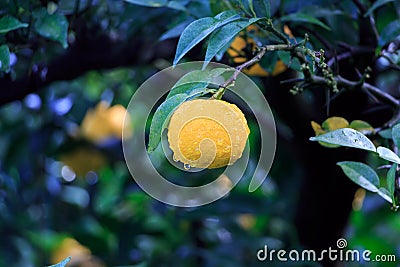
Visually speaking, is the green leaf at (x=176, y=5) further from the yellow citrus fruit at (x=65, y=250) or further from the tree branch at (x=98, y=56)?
the yellow citrus fruit at (x=65, y=250)

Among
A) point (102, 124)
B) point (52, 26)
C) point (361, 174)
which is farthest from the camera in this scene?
point (102, 124)

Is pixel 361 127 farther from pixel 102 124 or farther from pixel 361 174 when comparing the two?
pixel 102 124

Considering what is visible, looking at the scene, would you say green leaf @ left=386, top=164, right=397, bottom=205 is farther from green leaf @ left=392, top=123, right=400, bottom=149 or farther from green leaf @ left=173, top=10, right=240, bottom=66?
green leaf @ left=173, top=10, right=240, bottom=66

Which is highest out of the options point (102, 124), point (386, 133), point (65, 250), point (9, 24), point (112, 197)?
point (9, 24)

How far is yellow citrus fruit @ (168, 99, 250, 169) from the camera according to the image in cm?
55

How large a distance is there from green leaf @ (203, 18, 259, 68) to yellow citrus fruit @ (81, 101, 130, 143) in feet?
3.51

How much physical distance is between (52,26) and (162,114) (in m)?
0.31

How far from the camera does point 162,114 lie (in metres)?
0.51

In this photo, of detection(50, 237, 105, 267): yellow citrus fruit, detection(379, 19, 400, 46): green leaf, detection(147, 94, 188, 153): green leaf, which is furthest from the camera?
detection(50, 237, 105, 267): yellow citrus fruit

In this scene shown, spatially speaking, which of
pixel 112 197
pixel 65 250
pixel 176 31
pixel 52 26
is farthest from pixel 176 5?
pixel 65 250

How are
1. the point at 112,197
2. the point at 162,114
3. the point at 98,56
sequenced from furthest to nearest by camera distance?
the point at 112,197, the point at 98,56, the point at 162,114

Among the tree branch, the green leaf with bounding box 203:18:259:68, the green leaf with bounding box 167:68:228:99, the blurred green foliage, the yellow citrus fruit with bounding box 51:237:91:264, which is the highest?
the green leaf with bounding box 203:18:259:68

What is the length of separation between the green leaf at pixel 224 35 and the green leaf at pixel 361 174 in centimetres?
18

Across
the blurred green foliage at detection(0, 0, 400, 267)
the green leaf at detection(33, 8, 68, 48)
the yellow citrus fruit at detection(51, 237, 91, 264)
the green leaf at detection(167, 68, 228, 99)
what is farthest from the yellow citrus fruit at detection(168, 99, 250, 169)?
the yellow citrus fruit at detection(51, 237, 91, 264)
